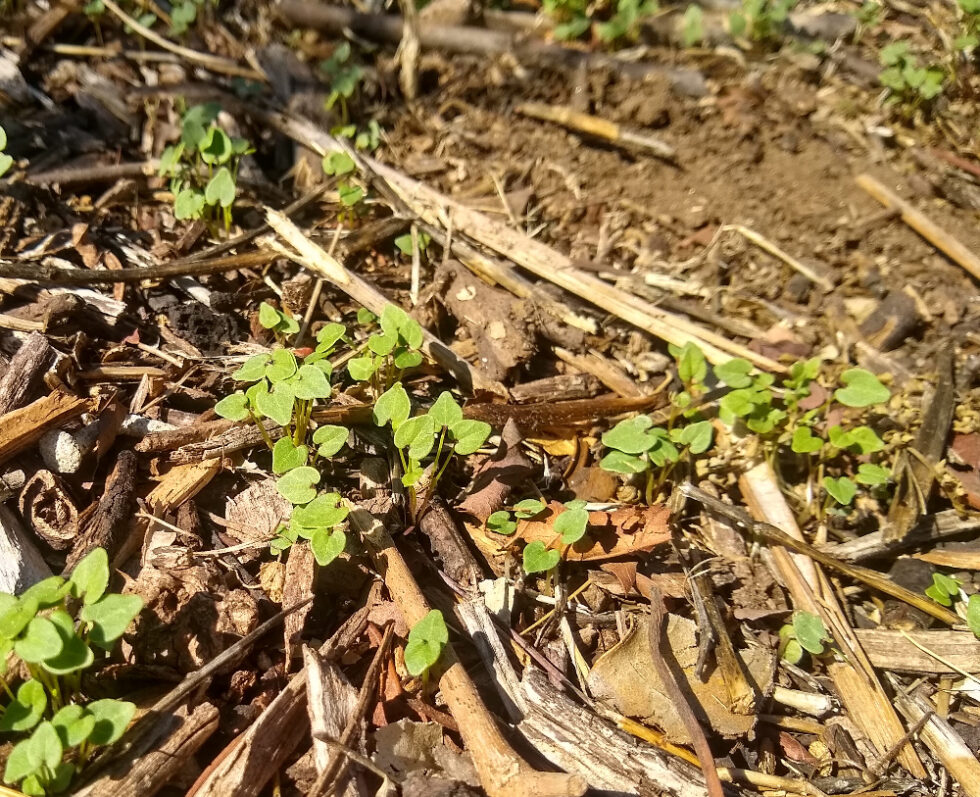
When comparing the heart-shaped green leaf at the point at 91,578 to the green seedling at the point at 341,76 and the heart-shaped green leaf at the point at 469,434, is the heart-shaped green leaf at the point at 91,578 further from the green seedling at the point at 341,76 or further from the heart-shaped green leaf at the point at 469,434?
the green seedling at the point at 341,76

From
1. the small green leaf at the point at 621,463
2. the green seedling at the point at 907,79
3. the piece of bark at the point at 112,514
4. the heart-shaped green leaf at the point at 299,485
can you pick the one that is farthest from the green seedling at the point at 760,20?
the piece of bark at the point at 112,514

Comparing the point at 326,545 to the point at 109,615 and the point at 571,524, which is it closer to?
the point at 109,615

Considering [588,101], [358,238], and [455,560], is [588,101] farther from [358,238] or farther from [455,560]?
[455,560]

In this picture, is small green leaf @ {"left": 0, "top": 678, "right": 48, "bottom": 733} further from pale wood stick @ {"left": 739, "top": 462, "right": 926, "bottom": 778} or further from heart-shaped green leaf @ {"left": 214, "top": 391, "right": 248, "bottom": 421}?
pale wood stick @ {"left": 739, "top": 462, "right": 926, "bottom": 778}

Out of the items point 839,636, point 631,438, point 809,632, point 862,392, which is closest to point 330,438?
point 631,438

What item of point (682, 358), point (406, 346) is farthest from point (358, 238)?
point (682, 358)

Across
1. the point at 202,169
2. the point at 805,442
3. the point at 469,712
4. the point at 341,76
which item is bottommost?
the point at 469,712
